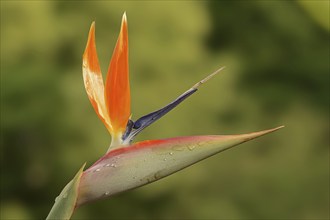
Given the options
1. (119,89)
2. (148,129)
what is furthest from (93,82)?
(148,129)

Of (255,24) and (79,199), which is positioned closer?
(79,199)

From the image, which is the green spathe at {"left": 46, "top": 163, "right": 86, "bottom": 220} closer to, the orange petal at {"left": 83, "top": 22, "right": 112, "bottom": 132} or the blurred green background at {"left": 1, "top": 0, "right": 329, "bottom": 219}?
the orange petal at {"left": 83, "top": 22, "right": 112, "bottom": 132}

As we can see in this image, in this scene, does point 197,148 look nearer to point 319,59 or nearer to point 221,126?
point 221,126

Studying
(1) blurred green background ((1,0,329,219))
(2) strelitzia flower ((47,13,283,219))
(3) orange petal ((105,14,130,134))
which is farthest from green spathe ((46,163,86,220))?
(1) blurred green background ((1,0,329,219))

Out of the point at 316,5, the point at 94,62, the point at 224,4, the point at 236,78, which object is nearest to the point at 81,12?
the point at 236,78

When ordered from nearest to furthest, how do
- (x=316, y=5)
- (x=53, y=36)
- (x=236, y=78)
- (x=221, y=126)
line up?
(x=316, y=5)
(x=53, y=36)
(x=221, y=126)
(x=236, y=78)

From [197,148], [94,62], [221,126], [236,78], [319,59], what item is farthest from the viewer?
[319,59]

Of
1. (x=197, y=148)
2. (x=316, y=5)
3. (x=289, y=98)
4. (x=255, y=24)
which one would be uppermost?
(x=197, y=148)

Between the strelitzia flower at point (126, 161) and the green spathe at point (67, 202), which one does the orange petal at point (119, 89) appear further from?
the green spathe at point (67, 202)
